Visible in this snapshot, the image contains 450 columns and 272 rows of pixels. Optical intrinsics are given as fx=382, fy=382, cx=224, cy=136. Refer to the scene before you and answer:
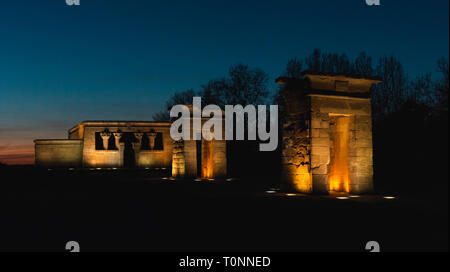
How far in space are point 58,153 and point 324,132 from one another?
29.7m

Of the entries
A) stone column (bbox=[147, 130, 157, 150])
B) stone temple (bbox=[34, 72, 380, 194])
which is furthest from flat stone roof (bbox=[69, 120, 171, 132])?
stone temple (bbox=[34, 72, 380, 194])

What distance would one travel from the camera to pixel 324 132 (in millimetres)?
12570

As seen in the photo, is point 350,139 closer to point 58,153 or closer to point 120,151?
point 120,151

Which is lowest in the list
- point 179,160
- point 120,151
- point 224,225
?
point 224,225

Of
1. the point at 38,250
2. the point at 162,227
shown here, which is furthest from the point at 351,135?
the point at 38,250

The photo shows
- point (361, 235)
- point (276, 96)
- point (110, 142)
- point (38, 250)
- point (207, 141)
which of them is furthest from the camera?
point (110, 142)

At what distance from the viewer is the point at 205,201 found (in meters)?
10.4

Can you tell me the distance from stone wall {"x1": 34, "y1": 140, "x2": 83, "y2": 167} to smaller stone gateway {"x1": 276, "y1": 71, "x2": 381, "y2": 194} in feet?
89.4

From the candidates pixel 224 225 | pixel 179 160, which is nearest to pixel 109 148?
pixel 179 160

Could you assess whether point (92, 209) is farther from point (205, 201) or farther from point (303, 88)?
point (303, 88)

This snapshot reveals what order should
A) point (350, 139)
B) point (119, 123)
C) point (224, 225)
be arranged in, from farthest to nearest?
point (119, 123), point (350, 139), point (224, 225)

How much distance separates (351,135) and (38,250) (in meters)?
10.7

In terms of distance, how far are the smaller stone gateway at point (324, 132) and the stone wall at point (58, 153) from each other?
27247 millimetres

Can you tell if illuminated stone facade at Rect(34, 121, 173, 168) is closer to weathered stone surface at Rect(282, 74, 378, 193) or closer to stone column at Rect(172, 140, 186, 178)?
stone column at Rect(172, 140, 186, 178)
